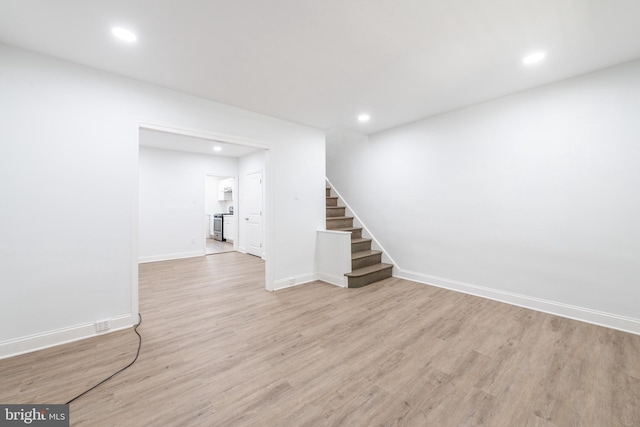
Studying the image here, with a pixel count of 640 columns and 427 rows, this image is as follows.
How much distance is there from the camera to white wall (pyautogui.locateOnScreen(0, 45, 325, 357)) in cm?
207

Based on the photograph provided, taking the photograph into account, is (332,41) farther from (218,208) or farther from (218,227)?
(218,208)

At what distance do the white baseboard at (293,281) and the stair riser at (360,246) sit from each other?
0.87m

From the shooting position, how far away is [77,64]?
7.63ft

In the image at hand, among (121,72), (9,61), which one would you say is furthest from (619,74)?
(9,61)

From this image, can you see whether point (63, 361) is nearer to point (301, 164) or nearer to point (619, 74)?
point (301, 164)

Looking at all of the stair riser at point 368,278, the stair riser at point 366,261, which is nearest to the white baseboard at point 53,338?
the stair riser at point 368,278

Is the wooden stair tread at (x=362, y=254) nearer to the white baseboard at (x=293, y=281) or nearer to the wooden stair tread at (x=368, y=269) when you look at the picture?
the wooden stair tread at (x=368, y=269)

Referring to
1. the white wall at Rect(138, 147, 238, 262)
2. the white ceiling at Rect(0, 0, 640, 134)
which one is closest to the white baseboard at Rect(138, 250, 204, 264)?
the white wall at Rect(138, 147, 238, 262)

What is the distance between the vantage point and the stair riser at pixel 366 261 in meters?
4.10

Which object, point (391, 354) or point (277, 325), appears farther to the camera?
point (277, 325)

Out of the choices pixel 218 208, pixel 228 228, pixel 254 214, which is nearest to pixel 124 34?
pixel 254 214

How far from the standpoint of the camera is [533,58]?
233 centimetres

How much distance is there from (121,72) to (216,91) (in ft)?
2.90

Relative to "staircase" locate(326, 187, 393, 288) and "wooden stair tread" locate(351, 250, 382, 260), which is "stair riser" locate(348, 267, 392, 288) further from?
"wooden stair tread" locate(351, 250, 382, 260)
